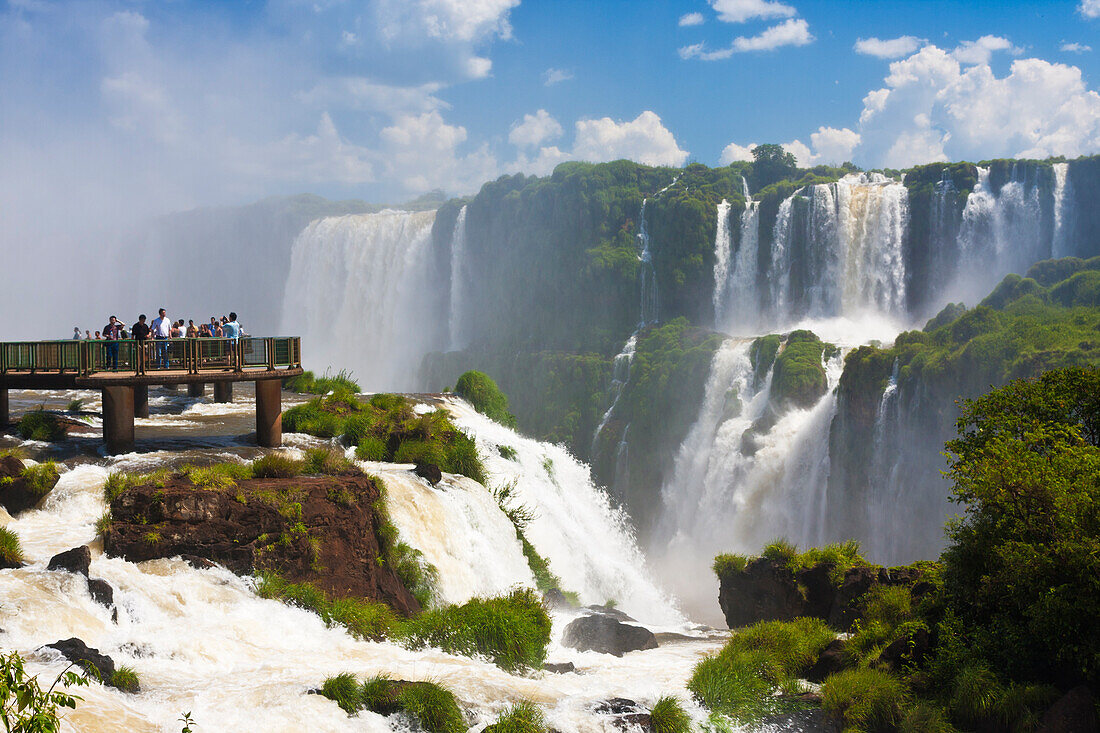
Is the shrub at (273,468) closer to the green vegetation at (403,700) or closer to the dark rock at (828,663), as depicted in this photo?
the green vegetation at (403,700)

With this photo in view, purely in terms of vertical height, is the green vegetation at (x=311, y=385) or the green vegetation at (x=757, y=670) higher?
the green vegetation at (x=311, y=385)

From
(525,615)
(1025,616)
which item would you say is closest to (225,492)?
(525,615)

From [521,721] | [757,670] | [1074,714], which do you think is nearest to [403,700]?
[521,721]

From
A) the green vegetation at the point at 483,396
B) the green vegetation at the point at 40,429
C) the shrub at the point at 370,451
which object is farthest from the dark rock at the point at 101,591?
the green vegetation at the point at 483,396

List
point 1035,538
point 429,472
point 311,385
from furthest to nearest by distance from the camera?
point 311,385, point 429,472, point 1035,538

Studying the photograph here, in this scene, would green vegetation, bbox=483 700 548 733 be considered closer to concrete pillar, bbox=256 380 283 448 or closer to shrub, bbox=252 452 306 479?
shrub, bbox=252 452 306 479

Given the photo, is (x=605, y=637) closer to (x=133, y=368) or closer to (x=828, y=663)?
(x=828, y=663)

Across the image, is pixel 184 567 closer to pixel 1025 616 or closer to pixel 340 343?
pixel 1025 616
